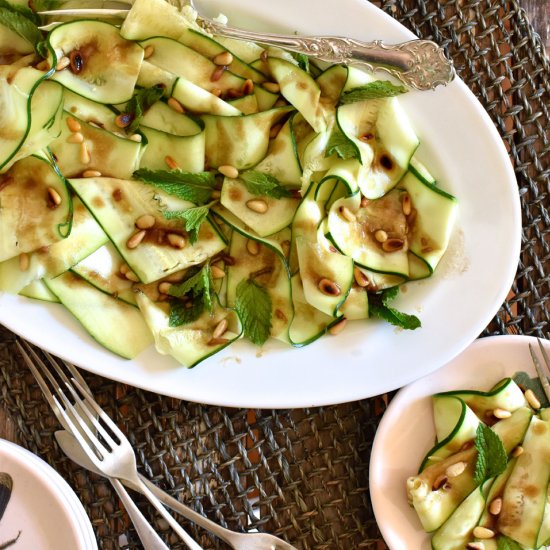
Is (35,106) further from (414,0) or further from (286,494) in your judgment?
(286,494)

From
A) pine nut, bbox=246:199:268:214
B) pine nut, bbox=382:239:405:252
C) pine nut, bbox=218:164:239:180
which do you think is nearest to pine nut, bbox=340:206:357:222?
pine nut, bbox=382:239:405:252

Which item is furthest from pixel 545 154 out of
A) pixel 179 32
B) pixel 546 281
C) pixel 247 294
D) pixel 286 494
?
pixel 286 494

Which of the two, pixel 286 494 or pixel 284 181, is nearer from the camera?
pixel 284 181

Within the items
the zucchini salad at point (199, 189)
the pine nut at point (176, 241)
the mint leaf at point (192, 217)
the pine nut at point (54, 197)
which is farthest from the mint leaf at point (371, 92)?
the pine nut at point (54, 197)

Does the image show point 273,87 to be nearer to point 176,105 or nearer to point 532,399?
point 176,105

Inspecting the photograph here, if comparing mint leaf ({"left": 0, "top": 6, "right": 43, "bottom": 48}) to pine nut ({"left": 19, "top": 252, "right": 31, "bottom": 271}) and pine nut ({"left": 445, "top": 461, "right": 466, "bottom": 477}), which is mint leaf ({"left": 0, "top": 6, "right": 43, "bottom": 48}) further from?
pine nut ({"left": 445, "top": 461, "right": 466, "bottom": 477})

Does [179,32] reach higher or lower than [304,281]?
higher

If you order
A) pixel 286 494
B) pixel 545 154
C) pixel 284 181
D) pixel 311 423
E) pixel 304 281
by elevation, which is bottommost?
pixel 286 494
